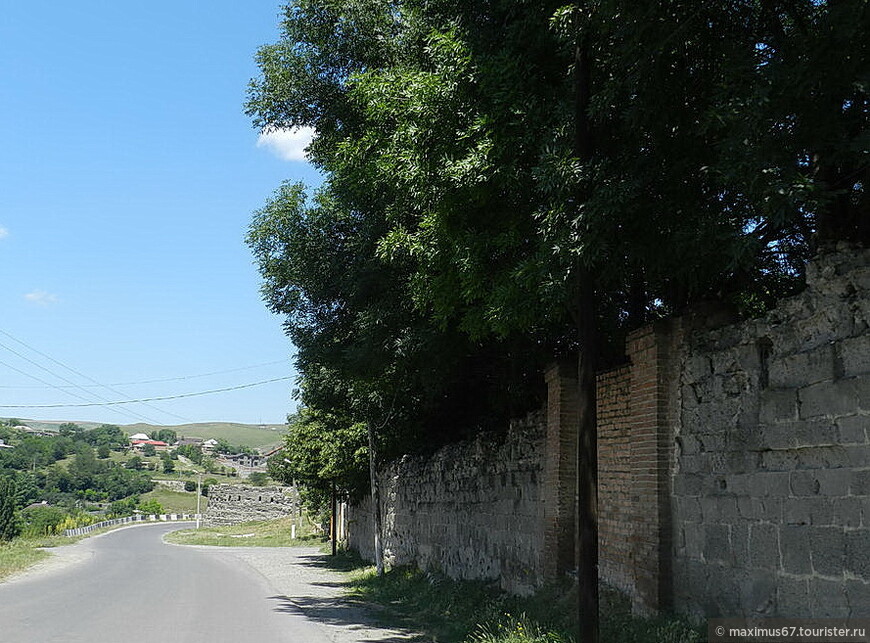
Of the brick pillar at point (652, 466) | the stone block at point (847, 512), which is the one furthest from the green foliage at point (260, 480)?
the stone block at point (847, 512)

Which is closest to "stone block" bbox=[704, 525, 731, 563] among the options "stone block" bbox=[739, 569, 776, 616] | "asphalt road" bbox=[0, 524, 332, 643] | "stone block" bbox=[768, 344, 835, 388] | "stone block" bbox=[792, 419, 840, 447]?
"stone block" bbox=[739, 569, 776, 616]

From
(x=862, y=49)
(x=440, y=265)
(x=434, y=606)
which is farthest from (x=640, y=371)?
(x=434, y=606)

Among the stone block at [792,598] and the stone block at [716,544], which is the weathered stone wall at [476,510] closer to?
the stone block at [716,544]

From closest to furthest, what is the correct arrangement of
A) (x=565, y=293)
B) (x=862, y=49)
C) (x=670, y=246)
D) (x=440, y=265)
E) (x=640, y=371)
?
1. (x=862, y=49)
2. (x=670, y=246)
3. (x=565, y=293)
4. (x=640, y=371)
5. (x=440, y=265)

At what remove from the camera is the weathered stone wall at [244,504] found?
7169 cm

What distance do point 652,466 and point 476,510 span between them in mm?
7900

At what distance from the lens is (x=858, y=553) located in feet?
20.0

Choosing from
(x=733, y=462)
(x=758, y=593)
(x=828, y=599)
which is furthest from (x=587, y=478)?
(x=828, y=599)

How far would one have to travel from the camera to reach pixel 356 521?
107 ft

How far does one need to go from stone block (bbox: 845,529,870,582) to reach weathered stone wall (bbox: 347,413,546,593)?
6.95 metres

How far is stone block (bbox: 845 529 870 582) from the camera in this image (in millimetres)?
6016

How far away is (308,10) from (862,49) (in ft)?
34.9

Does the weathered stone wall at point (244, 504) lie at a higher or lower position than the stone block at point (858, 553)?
lower

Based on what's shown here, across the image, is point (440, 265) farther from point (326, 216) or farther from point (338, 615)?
point (338, 615)
